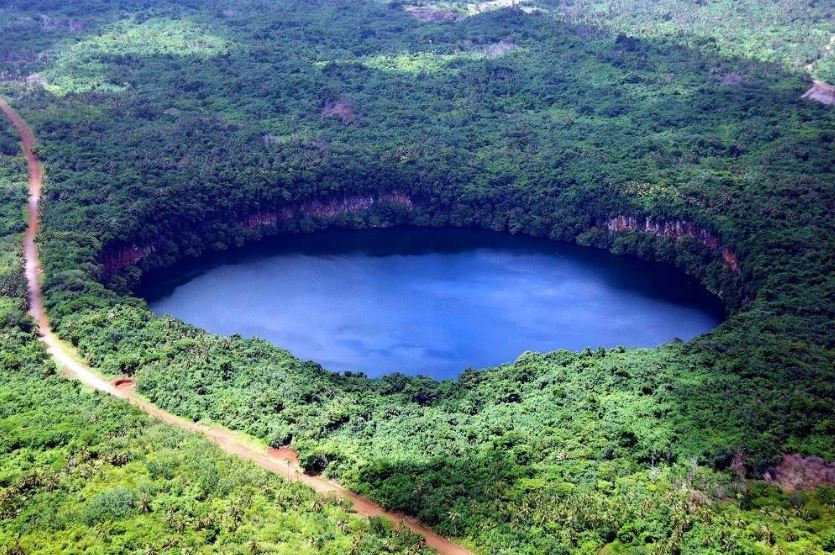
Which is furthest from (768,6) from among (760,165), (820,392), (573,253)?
(820,392)

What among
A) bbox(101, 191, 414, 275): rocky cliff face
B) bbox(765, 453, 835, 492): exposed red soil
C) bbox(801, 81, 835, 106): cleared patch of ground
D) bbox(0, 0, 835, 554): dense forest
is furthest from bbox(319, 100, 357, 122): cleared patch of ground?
bbox(765, 453, 835, 492): exposed red soil

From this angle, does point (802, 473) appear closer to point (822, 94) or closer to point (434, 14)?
point (822, 94)

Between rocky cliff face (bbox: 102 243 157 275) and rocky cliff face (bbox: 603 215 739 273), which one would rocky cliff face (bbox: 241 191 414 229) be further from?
rocky cliff face (bbox: 603 215 739 273)

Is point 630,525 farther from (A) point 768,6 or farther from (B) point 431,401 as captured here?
(A) point 768,6

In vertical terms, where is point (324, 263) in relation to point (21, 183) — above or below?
below

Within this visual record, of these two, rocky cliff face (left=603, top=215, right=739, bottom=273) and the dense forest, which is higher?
the dense forest

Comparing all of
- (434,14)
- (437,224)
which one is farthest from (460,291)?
(434,14)
